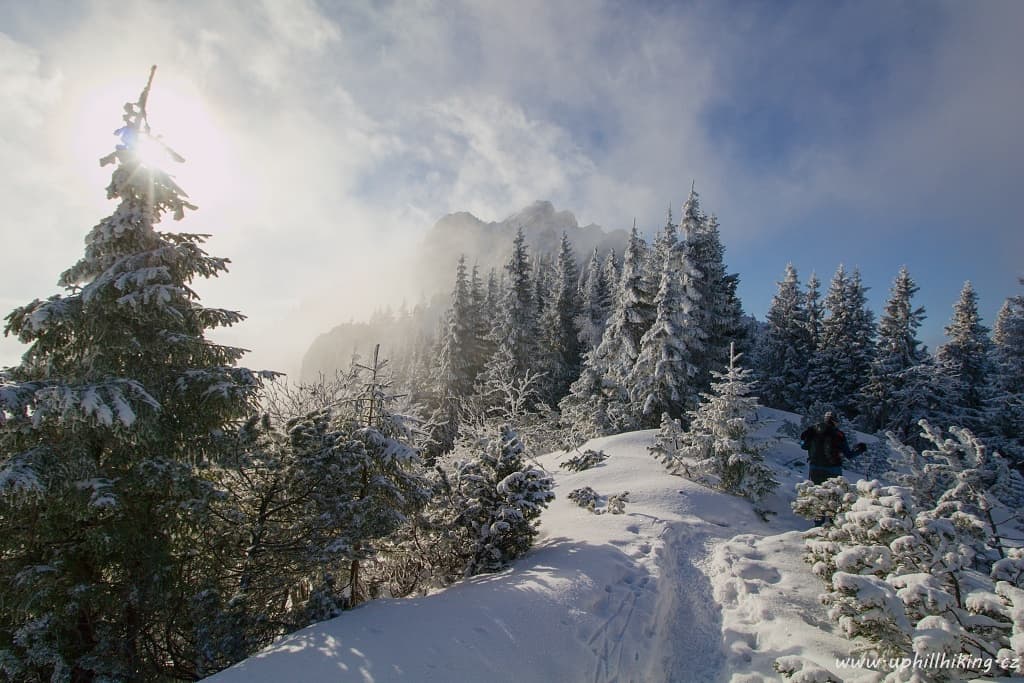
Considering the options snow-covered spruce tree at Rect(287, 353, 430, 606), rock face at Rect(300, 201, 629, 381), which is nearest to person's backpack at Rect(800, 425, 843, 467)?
snow-covered spruce tree at Rect(287, 353, 430, 606)

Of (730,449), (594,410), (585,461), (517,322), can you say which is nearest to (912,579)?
(730,449)

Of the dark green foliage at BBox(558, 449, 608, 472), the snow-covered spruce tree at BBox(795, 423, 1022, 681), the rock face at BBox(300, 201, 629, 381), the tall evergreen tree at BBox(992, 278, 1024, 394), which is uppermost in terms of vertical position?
the rock face at BBox(300, 201, 629, 381)

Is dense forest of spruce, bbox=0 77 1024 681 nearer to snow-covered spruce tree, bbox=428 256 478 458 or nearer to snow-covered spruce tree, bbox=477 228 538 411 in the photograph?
snow-covered spruce tree, bbox=477 228 538 411

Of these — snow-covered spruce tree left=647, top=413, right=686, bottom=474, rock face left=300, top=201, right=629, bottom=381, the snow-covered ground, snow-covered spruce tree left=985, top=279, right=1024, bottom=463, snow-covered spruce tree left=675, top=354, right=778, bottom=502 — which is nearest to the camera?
the snow-covered ground

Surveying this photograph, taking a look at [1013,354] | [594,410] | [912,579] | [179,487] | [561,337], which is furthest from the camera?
[561,337]

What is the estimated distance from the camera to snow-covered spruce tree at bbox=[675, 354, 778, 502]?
9969 mm

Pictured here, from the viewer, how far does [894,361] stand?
28.9m

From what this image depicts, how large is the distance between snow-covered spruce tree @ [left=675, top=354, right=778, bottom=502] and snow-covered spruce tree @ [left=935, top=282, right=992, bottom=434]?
25119 millimetres

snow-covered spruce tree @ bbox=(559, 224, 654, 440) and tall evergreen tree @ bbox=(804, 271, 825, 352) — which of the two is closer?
snow-covered spruce tree @ bbox=(559, 224, 654, 440)

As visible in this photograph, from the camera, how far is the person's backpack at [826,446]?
31.7ft

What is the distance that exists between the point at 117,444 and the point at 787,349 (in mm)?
40631

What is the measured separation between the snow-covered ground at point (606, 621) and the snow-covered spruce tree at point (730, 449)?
1.19m

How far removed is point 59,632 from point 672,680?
7.28m

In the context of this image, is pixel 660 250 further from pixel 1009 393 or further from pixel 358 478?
pixel 358 478
